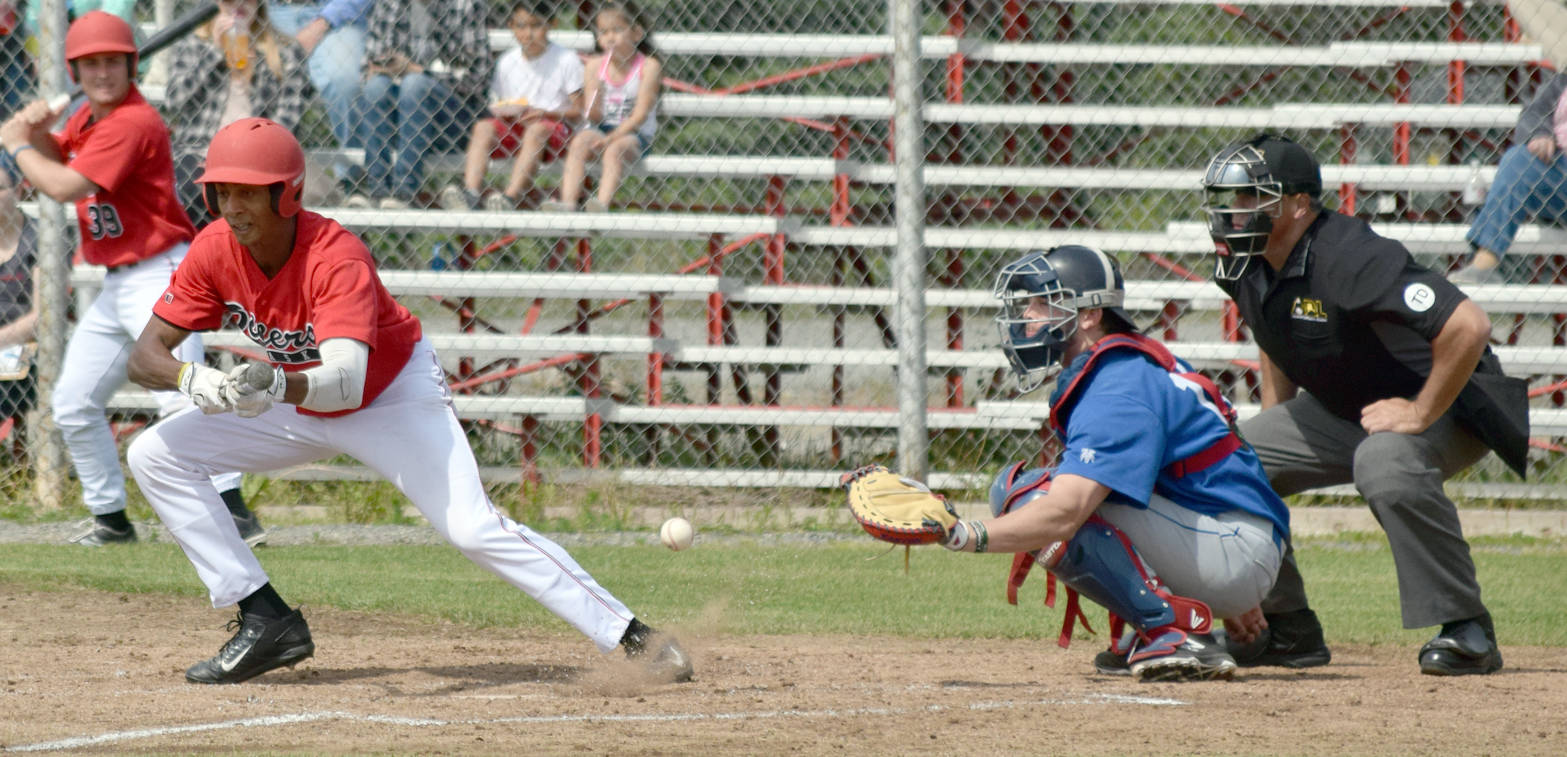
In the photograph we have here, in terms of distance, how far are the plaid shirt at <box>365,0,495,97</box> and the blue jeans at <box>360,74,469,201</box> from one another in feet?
0.42

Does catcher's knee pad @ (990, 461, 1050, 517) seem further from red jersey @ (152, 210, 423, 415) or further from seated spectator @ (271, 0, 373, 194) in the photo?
seated spectator @ (271, 0, 373, 194)

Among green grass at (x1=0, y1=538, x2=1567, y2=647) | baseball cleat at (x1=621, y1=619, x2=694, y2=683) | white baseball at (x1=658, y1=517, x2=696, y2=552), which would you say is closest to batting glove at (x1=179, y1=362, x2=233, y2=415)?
baseball cleat at (x1=621, y1=619, x2=694, y2=683)

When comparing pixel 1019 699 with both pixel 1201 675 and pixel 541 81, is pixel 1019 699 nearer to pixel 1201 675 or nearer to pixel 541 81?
pixel 1201 675

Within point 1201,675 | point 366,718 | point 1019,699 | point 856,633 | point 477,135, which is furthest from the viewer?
point 477,135

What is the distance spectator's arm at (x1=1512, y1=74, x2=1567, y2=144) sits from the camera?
8.99 m

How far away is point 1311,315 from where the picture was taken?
214 inches

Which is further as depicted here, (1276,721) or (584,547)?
(584,547)

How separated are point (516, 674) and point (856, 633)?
1.46 metres

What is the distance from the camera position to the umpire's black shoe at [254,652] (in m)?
4.91

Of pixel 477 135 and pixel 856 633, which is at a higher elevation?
pixel 477 135

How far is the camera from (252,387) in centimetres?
430

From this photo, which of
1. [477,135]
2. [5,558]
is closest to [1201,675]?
[5,558]

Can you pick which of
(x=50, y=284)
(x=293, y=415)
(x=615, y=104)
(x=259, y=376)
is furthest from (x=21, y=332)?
(x=259, y=376)

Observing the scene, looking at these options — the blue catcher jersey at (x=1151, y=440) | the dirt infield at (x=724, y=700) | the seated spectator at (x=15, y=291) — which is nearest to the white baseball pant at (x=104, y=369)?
the dirt infield at (x=724, y=700)
